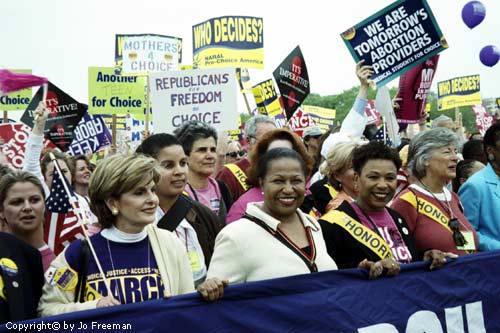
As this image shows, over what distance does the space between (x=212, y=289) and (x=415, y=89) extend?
5874mm

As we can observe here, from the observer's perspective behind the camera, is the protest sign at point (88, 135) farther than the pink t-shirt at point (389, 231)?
Yes

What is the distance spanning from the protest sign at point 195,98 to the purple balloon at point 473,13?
825 cm

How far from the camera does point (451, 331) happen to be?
4668 millimetres

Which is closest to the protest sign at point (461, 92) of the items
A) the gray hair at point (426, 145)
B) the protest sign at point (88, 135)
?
the protest sign at point (88, 135)

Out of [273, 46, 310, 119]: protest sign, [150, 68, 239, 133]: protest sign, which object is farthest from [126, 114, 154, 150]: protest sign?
[150, 68, 239, 133]: protest sign

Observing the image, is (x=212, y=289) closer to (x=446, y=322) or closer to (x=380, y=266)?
(x=380, y=266)

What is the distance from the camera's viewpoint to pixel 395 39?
7.97m

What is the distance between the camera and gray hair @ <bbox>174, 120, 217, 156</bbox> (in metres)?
5.92

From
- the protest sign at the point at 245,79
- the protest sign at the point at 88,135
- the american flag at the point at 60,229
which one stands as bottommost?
the american flag at the point at 60,229

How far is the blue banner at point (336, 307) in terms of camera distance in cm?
356

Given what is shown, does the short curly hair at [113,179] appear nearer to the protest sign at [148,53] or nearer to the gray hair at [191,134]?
the gray hair at [191,134]

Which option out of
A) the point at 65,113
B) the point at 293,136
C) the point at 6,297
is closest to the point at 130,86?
the point at 65,113

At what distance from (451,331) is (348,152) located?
1538 mm

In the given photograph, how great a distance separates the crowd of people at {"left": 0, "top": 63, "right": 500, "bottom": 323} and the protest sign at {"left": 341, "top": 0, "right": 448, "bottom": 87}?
1.02 metres
